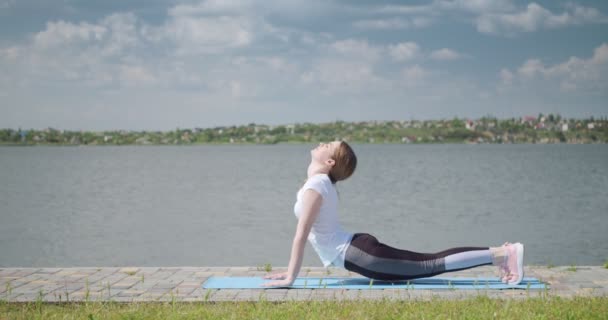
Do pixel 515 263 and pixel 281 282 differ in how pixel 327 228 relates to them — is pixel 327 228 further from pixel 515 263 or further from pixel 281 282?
pixel 515 263

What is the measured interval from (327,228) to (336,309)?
1378 mm

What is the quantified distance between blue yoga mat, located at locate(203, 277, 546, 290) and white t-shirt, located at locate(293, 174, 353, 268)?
301mm

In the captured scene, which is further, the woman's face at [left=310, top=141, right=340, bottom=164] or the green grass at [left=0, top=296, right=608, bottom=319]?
the woman's face at [left=310, top=141, right=340, bottom=164]

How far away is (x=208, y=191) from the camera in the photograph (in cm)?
4016

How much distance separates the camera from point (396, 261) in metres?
7.42

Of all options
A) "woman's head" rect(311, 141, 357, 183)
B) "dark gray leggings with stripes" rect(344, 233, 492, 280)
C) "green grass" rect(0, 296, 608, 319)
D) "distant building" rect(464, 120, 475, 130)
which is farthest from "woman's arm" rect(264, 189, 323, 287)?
"distant building" rect(464, 120, 475, 130)

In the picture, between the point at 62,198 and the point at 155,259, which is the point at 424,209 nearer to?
the point at 155,259

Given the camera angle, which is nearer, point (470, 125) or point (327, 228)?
point (327, 228)

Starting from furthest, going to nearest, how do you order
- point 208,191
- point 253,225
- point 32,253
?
1. point 208,191
2. point 253,225
3. point 32,253

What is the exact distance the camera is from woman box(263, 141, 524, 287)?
23.8 ft

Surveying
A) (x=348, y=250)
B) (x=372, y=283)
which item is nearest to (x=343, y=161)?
(x=348, y=250)

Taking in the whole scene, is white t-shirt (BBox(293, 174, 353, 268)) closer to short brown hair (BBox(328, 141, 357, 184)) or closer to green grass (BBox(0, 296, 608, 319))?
short brown hair (BBox(328, 141, 357, 184))

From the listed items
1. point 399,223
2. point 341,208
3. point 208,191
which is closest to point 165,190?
point 208,191

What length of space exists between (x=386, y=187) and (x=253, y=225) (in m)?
19.8
